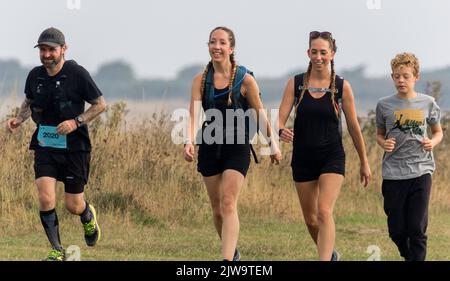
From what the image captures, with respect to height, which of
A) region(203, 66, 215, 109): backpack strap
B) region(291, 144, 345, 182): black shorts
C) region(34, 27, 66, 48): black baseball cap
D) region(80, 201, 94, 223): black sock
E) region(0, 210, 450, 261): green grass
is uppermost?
region(34, 27, 66, 48): black baseball cap

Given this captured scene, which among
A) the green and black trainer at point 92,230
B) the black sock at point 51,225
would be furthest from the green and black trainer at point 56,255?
the green and black trainer at point 92,230

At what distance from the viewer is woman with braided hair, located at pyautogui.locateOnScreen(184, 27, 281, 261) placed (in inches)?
389

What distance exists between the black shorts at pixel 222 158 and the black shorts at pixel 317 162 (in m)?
0.47

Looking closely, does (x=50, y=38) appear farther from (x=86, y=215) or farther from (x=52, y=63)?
(x=86, y=215)

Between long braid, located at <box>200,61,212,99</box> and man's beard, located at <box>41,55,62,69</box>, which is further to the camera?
man's beard, located at <box>41,55,62,69</box>

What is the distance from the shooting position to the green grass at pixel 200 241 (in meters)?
12.1

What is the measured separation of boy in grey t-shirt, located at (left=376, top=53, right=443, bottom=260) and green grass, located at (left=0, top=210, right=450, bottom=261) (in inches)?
77.0

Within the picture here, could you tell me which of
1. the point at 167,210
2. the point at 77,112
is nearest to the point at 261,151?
the point at 167,210

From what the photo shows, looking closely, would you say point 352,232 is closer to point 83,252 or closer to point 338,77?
point 83,252

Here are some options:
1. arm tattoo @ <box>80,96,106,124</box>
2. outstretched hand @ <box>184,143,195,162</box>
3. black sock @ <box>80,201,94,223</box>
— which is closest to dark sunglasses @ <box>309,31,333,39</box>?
outstretched hand @ <box>184,143,195,162</box>

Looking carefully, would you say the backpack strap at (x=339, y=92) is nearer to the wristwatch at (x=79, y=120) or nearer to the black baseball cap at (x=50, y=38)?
the wristwatch at (x=79, y=120)

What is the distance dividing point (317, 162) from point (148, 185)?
17.0ft

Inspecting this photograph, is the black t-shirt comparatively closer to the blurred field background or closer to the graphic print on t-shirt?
the blurred field background

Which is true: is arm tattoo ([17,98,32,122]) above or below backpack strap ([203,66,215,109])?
below
